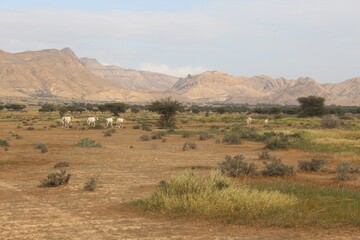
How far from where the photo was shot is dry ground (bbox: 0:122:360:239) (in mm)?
9812

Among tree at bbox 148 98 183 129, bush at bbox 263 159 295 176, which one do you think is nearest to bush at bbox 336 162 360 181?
bush at bbox 263 159 295 176

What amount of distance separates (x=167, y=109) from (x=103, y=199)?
38452mm

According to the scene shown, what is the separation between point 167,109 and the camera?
51.8 metres

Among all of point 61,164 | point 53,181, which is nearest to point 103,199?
point 53,181

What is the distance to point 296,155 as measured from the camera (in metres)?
26.6

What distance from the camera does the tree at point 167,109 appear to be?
169ft

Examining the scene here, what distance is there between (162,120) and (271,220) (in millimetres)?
43129

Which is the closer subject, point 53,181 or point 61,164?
point 53,181

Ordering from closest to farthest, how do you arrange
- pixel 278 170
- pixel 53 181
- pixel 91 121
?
pixel 53 181
pixel 278 170
pixel 91 121

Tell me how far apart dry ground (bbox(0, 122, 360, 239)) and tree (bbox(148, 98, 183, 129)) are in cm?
2420

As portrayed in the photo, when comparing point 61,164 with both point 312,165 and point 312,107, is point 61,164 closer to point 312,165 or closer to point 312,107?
point 312,165

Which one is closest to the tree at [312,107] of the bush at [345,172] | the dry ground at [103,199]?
the dry ground at [103,199]

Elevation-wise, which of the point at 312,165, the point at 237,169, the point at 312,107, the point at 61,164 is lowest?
the point at 61,164

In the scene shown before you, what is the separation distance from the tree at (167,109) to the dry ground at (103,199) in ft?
79.4
